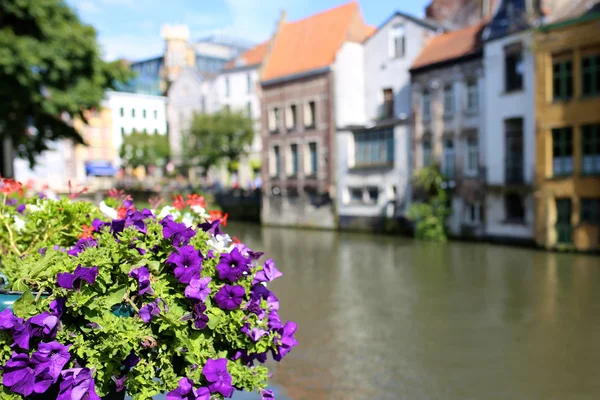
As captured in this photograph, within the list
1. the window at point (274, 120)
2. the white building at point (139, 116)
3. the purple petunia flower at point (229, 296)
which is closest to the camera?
the purple petunia flower at point (229, 296)

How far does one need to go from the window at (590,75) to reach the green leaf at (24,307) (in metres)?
25.9

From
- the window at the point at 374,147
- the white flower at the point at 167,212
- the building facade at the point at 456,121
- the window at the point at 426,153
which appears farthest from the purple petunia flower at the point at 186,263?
the window at the point at 374,147

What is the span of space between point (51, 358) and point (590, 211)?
26239mm

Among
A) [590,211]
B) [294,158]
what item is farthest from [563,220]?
[294,158]

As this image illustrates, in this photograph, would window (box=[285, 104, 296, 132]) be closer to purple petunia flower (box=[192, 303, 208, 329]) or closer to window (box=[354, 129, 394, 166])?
window (box=[354, 129, 394, 166])

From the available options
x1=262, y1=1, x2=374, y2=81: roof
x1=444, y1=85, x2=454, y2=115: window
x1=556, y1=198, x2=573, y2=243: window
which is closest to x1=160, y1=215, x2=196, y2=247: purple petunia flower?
x1=556, y1=198, x2=573, y2=243: window

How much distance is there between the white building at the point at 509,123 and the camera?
27609 mm

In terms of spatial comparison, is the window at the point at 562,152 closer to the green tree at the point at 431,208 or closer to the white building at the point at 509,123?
the white building at the point at 509,123

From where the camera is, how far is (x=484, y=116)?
29.9m

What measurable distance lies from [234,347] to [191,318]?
386 millimetres

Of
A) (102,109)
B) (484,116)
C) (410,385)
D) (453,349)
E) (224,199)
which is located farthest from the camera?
(224,199)

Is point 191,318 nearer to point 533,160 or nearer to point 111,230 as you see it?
point 111,230

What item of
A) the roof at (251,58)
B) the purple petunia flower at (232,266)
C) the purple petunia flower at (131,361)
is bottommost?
the purple petunia flower at (131,361)

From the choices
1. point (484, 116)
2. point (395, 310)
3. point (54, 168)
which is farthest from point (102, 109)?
point (484, 116)
